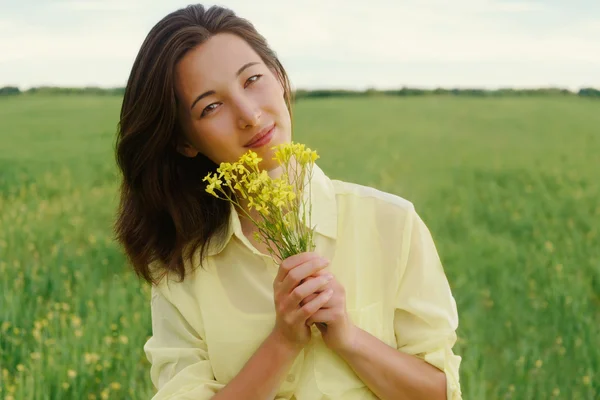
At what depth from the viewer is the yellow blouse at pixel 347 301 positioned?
2.18 metres

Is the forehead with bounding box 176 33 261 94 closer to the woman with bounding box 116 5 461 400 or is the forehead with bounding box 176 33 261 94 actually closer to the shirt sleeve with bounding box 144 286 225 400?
the woman with bounding box 116 5 461 400

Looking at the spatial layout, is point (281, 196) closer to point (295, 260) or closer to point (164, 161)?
point (295, 260)

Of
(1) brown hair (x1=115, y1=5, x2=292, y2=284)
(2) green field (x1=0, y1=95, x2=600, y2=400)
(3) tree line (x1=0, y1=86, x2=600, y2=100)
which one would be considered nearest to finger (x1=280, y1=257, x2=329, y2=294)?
(1) brown hair (x1=115, y1=5, x2=292, y2=284)

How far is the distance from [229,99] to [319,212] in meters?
0.39

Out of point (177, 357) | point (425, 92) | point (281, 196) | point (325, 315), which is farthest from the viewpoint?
point (425, 92)

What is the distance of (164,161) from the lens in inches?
98.4

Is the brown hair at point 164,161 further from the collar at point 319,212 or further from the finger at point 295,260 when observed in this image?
the finger at point 295,260

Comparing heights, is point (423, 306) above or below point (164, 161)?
below

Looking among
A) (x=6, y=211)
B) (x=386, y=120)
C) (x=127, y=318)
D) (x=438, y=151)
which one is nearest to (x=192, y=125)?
(x=127, y=318)

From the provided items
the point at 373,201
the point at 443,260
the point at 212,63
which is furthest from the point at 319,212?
the point at 443,260

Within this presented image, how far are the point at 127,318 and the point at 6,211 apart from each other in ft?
12.6

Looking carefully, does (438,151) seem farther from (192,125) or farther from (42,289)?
(192,125)

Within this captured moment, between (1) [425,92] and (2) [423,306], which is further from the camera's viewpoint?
(1) [425,92]

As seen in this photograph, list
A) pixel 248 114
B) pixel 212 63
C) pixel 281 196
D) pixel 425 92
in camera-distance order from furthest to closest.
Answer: pixel 425 92
pixel 212 63
pixel 248 114
pixel 281 196
